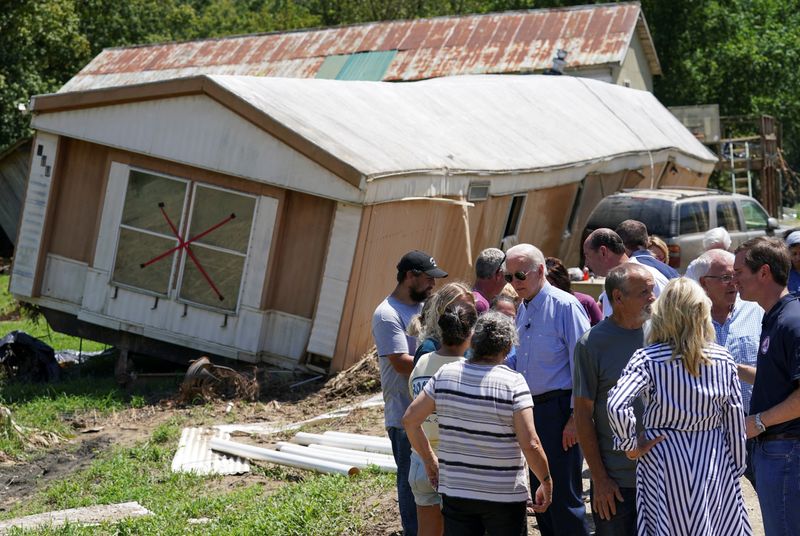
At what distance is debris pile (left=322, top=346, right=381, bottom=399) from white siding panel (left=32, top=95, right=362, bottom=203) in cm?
181

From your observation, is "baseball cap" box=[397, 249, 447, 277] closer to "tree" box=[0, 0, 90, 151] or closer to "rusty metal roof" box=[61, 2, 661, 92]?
"rusty metal roof" box=[61, 2, 661, 92]

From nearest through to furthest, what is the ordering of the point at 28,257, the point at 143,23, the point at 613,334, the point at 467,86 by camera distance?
the point at 613,334 → the point at 28,257 → the point at 467,86 → the point at 143,23

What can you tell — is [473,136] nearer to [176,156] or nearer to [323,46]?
[176,156]

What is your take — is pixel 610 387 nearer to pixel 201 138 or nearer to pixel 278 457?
pixel 278 457

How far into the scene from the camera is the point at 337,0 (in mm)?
45781

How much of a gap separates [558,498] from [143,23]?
34506 mm

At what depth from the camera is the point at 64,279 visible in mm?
13055

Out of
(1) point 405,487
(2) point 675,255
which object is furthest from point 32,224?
(1) point 405,487

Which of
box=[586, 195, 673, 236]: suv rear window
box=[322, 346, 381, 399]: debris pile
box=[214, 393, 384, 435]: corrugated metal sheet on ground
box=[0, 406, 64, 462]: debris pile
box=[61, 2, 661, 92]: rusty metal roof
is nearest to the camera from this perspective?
box=[214, 393, 384, 435]: corrugated metal sheet on ground

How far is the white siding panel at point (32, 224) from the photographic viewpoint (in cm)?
1296

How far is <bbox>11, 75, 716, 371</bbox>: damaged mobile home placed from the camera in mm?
11422

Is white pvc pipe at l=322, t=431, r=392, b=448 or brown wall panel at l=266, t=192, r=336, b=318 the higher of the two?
brown wall panel at l=266, t=192, r=336, b=318

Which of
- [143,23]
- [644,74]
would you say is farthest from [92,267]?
[143,23]

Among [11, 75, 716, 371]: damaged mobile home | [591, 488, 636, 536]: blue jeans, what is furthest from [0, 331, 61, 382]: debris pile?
[591, 488, 636, 536]: blue jeans
